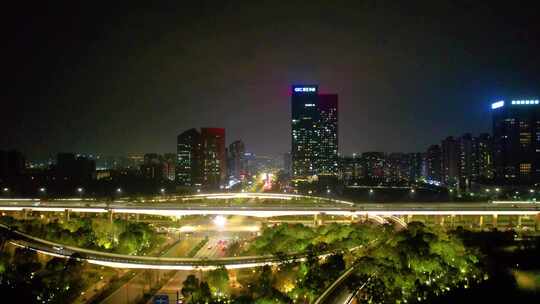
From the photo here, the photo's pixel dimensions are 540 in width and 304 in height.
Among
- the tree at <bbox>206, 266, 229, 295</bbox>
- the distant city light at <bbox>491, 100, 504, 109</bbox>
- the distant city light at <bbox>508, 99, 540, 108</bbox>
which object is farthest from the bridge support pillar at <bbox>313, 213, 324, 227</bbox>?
the distant city light at <bbox>491, 100, 504, 109</bbox>

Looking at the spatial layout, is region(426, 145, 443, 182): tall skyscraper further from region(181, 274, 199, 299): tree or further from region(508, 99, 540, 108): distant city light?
region(181, 274, 199, 299): tree

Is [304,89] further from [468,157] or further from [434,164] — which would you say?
[468,157]

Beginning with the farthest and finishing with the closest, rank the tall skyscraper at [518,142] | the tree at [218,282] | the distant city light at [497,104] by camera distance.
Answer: the distant city light at [497,104] → the tall skyscraper at [518,142] → the tree at [218,282]

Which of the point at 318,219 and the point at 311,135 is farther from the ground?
the point at 311,135

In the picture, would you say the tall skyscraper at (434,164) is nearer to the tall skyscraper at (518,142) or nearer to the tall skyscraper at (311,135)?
the tall skyscraper at (518,142)

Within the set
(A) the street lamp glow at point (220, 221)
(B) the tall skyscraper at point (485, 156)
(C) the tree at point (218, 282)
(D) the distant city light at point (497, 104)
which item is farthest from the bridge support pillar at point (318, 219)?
(D) the distant city light at point (497, 104)

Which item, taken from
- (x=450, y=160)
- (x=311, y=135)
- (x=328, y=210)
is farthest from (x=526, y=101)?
(x=328, y=210)
